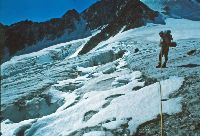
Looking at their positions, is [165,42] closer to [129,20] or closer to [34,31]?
[129,20]

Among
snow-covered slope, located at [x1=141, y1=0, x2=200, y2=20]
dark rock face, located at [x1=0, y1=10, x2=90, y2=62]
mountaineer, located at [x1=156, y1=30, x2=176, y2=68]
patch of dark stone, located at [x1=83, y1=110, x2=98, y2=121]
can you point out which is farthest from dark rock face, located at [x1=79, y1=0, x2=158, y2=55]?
patch of dark stone, located at [x1=83, y1=110, x2=98, y2=121]

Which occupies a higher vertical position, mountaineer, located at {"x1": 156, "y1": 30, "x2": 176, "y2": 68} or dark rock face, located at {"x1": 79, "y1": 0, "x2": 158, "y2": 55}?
dark rock face, located at {"x1": 79, "y1": 0, "x2": 158, "y2": 55}

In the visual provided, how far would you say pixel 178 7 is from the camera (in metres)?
66.6

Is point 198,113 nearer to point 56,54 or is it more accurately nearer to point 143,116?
point 143,116

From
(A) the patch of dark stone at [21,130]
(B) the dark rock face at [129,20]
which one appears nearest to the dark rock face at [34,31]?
(B) the dark rock face at [129,20]

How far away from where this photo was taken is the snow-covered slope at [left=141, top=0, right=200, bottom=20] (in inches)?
2421

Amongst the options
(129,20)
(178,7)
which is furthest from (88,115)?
(178,7)

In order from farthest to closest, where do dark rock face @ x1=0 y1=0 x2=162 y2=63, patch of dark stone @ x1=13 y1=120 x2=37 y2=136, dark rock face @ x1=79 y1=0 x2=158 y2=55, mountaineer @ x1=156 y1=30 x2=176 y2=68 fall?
dark rock face @ x1=0 y1=0 x2=162 y2=63 < dark rock face @ x1=79 y1=0 x2=158 y2=55 < mountaineer @ x1=156 y1=30 x2=176 y2=68 < patch of dark stone @ x1=13 y1=120 x2=37 y2=136

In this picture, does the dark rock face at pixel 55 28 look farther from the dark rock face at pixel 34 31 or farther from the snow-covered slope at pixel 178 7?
the snow-covered slope at pixel 178 7

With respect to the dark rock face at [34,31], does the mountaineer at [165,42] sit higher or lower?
lower

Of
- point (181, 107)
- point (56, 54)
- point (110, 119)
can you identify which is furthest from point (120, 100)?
point (56, 54)

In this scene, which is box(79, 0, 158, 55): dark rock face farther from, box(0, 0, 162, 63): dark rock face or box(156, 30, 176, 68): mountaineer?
box(156, 30, 176, 68): mountaineer

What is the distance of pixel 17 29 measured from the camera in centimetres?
9669

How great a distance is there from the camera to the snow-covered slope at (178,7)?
61500mm
